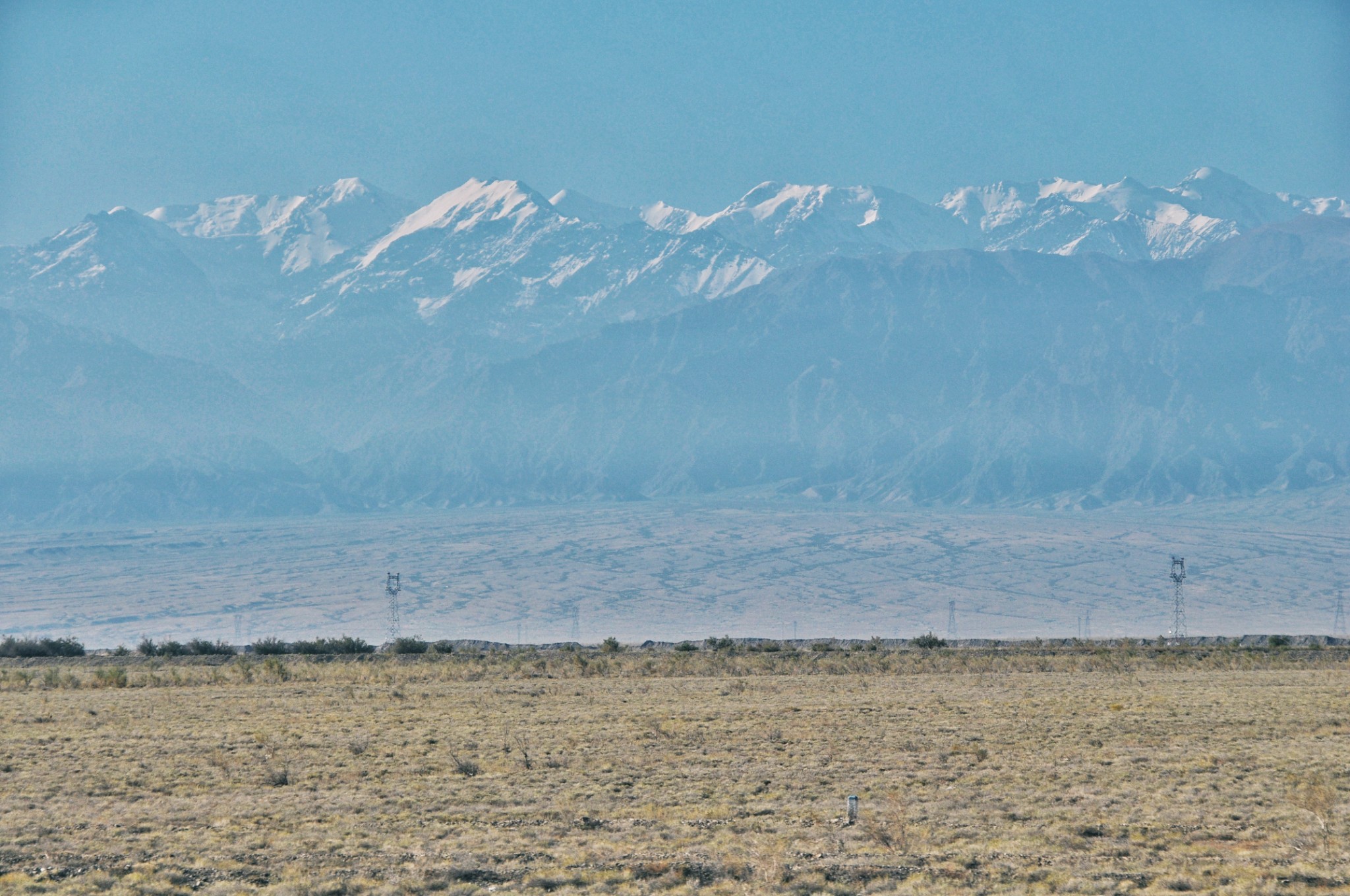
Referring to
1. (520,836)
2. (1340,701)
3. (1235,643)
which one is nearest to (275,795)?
(520,836)

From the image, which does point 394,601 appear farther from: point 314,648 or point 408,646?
point 408,646

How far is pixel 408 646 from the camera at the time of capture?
6288cm

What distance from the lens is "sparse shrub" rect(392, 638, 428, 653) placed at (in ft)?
204

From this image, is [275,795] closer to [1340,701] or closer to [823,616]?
[1340,701]

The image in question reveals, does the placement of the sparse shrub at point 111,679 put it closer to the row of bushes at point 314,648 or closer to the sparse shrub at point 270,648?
the row of bushes at point 314,648

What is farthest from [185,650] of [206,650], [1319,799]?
[1319,799]

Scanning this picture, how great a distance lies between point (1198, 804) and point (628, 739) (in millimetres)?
10836

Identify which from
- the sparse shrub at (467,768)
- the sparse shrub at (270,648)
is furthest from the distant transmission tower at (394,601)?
the sparse shrub at (467,768)

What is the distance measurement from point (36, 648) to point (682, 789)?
49.3 m

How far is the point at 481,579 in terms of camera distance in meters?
200

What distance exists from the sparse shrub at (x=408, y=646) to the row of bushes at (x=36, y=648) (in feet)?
44.8

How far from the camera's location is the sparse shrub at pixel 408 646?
62094 millimetres

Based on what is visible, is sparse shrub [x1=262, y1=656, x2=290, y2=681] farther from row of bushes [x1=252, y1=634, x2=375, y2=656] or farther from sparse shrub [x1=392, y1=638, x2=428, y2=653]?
sparse shrub [x1=392, y1=638, x2=428, y2=653]

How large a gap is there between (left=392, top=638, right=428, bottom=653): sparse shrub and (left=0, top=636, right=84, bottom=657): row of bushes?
13.7m
